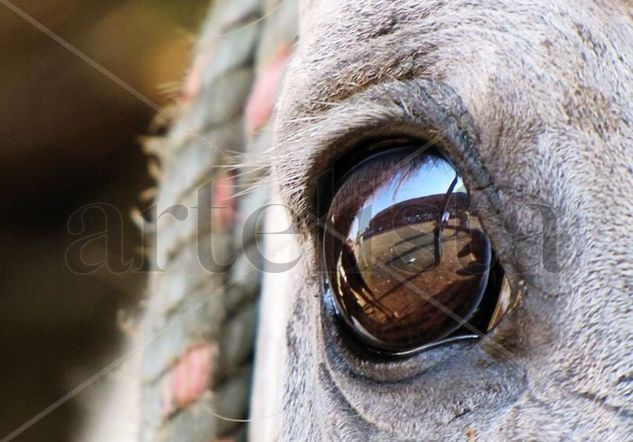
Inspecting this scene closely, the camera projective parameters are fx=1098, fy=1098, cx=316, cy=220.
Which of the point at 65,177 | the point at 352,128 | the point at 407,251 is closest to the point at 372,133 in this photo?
the point at 352,128

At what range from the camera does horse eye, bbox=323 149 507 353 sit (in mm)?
1195

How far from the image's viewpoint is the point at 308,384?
1514 mm

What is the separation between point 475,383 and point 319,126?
370 mm

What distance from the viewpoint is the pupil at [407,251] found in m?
1.20

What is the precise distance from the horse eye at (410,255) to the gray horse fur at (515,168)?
22 millimetres

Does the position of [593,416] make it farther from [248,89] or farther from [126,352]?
[126,352]

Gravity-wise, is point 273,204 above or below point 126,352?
below

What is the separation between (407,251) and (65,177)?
206cm

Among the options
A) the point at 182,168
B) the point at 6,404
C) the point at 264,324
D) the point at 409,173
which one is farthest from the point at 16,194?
the point at 409,173

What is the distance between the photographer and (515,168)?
1.16 m

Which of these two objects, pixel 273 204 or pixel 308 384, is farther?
pixel 273 204

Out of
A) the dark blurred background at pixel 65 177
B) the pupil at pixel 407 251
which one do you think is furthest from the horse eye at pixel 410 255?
the dark blurred background at pixel 65 177

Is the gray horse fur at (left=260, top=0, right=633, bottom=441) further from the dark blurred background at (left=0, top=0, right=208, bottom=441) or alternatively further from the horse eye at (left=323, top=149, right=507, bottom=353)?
the dark blurred background at (left=0, top=0, right=208, bottom=441)

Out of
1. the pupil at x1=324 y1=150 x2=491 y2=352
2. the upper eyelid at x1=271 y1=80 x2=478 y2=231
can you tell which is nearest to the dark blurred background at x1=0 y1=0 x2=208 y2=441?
the upper eyelid at x1=271 y1=80 x2=478 y2=231
